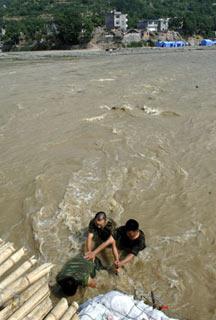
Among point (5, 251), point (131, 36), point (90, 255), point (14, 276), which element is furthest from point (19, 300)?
point (131, 36)

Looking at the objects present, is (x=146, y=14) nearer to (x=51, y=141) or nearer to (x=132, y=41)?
(x=132, y=41)

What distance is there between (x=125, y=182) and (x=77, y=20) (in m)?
87.2

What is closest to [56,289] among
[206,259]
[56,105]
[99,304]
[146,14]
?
[99,304]

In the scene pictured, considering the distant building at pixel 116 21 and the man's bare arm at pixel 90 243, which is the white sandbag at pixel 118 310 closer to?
the man's bare arm at pixel 90 243

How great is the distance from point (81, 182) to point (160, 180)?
6.17ft

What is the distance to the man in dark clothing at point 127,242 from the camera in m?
5.98

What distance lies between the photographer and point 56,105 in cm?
1739

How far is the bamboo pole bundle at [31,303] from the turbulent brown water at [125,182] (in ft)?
4.66

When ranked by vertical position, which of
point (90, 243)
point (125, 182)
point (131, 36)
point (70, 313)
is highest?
point (70, 313)

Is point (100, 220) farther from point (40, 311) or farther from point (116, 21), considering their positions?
point (116, 21)

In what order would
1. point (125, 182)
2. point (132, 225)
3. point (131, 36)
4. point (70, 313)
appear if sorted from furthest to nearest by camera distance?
point (131, 36), point (125, 182), point (132, 225), point (70, 313)

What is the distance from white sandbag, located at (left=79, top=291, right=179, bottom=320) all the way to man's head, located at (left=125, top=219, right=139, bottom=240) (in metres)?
1.21

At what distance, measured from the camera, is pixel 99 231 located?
625 centimetres

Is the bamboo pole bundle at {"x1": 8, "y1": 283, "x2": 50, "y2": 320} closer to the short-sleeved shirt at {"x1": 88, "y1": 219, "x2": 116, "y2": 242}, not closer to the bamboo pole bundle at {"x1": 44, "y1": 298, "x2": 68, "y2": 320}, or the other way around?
the bamboo pole bundle at {"x1": 44, "y1": 298, "x2": 68, "y2": 320}
